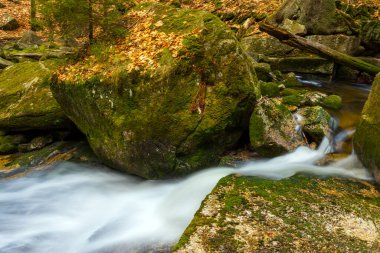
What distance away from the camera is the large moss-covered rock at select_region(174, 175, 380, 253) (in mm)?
2930

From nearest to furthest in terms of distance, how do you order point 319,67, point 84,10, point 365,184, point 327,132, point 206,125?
point 365,184, point 206,125, point 327,132, point 84,10, point 319,67

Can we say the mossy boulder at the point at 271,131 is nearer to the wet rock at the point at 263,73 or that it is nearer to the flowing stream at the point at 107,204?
the flowing stream at the point at 107,204

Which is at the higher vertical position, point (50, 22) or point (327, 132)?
point (50, 22)

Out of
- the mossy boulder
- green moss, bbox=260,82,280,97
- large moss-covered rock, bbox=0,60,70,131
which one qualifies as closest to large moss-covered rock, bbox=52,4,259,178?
the mossy boulder

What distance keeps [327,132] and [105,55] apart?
380cm

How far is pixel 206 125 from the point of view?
16.1 ft

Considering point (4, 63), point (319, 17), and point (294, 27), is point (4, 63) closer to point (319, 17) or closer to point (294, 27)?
point (294, 27)

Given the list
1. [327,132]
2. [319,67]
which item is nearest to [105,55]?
[327,132]

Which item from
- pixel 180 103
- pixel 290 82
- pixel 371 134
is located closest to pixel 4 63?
pixel 180 103

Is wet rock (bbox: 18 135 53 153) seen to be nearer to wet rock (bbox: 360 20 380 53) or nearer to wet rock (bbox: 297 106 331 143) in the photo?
wet rock (bbox: 297 106 331 143)

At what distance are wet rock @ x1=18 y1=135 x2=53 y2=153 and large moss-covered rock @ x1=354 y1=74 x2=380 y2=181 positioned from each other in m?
5.62

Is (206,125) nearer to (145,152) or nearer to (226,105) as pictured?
(226,105)

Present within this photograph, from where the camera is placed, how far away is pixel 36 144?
6824 millimetres

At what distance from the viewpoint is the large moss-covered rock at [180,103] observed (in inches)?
194
